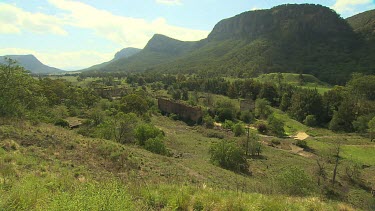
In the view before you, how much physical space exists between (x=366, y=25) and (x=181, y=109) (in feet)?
518

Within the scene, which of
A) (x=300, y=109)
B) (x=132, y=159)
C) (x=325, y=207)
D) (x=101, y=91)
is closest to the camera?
(x=325, y=207)

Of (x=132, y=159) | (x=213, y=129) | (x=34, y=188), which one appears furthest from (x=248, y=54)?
(x=34, y=188)

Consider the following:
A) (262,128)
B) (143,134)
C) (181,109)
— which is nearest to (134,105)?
(181,109)

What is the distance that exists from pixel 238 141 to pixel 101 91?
6220 cm

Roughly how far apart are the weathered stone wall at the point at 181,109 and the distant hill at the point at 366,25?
459ft

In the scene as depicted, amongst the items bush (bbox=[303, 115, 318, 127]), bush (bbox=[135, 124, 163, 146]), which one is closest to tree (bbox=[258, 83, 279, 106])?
bush (bbox=[303, 115, 318, 127])

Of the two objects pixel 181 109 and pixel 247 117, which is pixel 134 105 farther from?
pixel 247 117

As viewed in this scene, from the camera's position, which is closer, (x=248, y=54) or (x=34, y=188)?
(x=34, y=188)

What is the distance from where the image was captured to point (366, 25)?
564 feet

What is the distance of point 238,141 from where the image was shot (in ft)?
155

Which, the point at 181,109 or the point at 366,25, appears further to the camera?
the point at 366,25

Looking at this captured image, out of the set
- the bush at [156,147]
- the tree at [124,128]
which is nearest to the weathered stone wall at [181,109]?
the tree at [124,128]

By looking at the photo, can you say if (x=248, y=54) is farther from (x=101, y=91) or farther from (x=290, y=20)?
(x=101, y=91)

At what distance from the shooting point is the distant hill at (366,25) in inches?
6358
